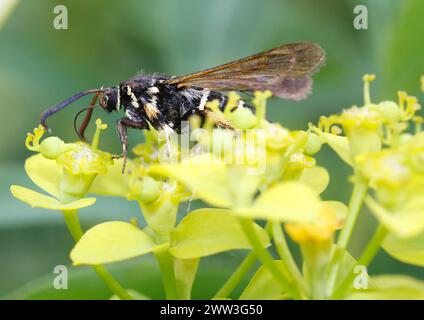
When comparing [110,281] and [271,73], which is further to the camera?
[271,73]

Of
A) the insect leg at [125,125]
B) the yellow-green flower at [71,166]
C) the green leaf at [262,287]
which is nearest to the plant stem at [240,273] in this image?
the green leaf at [262,287]

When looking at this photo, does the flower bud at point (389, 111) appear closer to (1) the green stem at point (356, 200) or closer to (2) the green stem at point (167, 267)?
(1) the green stem at point (356, 200)

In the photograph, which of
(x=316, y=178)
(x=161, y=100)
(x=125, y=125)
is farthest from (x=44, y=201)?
(x=316, y=178)

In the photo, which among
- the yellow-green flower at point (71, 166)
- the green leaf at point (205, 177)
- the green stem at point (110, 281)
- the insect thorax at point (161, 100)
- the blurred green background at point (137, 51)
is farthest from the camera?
the blurred green background at point (137, 51)

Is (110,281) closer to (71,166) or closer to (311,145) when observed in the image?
(71,166)
